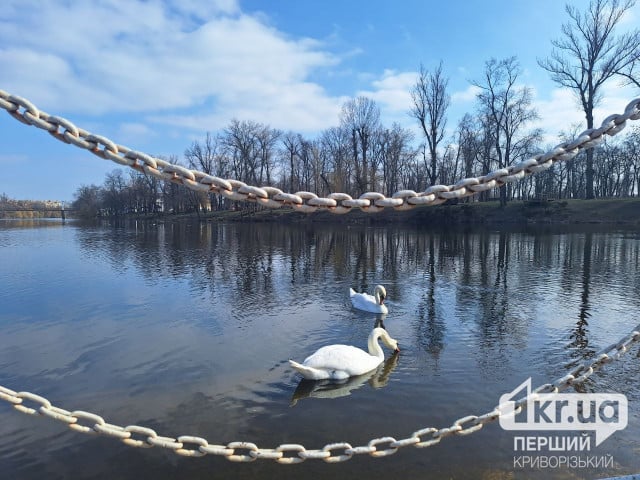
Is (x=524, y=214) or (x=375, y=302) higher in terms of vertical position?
(x=524, y=214)

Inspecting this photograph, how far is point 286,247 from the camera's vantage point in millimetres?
27578

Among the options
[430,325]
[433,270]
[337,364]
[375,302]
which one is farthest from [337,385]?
[433,270]

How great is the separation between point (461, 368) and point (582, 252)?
1740 cm

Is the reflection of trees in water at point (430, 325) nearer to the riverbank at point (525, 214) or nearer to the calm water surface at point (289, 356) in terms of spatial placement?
the calm water surface at point (289, 356)

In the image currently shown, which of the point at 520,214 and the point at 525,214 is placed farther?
the point at 520,214

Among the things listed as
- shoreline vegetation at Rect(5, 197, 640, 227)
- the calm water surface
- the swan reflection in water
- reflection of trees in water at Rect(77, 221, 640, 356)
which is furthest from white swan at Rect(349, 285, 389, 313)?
shoreline vegetation at Rect(5, 197, 640, 227)

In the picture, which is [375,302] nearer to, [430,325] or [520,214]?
[430,325]

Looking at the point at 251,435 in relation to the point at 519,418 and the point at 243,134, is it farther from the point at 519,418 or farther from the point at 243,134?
the point at 243,134

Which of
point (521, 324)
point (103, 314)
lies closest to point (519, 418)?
point (521, 324)

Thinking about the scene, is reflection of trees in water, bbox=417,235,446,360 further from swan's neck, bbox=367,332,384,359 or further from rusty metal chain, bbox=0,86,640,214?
rusty metal chain, bbox=0,86,640,214

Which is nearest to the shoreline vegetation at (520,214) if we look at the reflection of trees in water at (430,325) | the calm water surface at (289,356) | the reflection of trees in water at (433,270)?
the reflection of trees in water at (433,270)

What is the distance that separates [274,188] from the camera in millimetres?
2275

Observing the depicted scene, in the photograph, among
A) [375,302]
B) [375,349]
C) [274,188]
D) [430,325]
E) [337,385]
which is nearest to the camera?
[274,188]

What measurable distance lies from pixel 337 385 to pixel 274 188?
18.2ft
